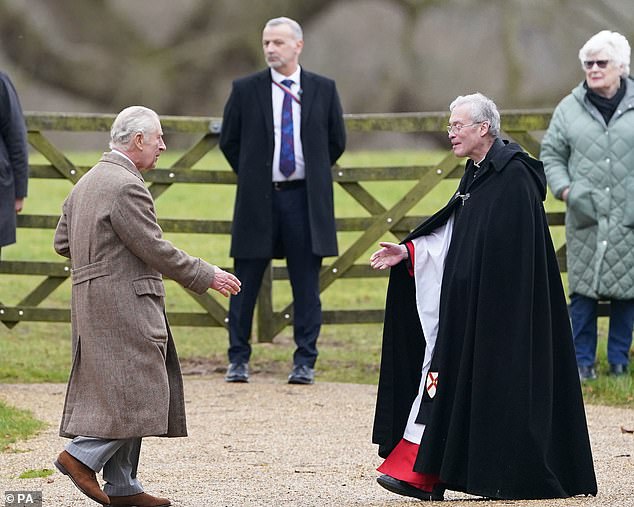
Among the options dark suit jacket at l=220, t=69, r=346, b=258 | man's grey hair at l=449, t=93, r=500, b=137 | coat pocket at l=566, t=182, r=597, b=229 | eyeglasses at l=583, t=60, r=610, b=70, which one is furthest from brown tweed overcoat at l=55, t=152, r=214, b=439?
eyeglasses at l=583, t=60, r=610, b=70

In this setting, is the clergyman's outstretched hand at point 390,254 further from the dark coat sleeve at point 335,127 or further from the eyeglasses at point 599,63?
the eyeglasses at point 599,63

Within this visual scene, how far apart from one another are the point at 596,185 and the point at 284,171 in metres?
1.87

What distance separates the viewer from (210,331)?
11266 mm

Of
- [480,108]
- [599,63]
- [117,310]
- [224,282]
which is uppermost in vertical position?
[599,63]

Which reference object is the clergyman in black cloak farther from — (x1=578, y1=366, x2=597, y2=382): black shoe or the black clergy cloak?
(x1=578, y1=366, x2=597, y2=382): black shoe

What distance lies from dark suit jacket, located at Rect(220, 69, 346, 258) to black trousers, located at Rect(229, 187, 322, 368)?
0.25ft

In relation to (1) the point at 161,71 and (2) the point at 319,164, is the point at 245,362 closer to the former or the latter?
(2) the point at 319,164

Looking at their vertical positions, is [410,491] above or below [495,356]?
below

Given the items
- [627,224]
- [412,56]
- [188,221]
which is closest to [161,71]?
[412,56]

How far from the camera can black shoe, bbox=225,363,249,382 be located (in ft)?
29.9

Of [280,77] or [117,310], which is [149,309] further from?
[280,77]

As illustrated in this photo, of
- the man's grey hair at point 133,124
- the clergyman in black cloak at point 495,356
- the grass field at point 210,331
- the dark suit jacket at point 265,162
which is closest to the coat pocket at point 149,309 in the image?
the man's grey hair at point 133,124

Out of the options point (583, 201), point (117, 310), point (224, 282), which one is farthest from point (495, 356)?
point (583, 201)

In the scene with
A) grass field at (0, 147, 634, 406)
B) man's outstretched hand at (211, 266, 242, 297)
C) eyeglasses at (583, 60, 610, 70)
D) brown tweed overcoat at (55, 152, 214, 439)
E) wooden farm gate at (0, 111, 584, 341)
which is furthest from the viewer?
wooden farm gate at (0, 111, 584, 341)
